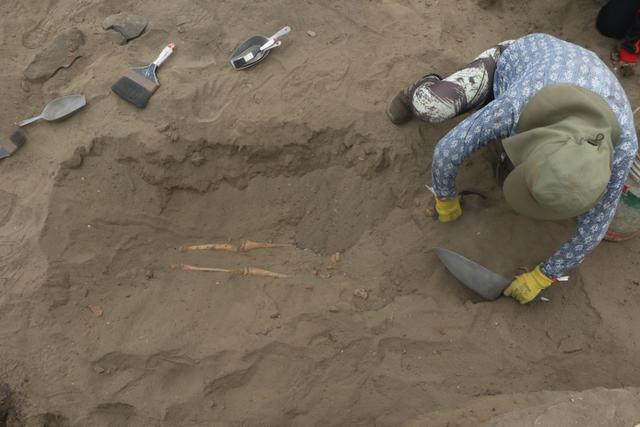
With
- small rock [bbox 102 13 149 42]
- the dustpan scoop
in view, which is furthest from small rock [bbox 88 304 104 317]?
small rock [bbox 102 13 149 42]

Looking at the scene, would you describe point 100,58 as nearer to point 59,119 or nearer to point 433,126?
point 59,119

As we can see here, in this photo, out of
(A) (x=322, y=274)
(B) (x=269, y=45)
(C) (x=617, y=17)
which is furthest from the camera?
(C) (x=617, y=17)

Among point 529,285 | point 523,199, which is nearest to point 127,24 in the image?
point 523,199

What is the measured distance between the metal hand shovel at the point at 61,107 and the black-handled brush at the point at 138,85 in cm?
18

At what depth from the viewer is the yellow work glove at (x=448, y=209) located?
2.30m

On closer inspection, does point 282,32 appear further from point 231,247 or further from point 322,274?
point 322,274

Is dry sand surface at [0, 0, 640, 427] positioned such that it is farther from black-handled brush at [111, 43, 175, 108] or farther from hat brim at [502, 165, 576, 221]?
hat brim at [502, 165, 576, 221]

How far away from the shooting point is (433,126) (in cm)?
256

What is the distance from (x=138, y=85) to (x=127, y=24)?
524mm

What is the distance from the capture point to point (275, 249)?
8.32 ft

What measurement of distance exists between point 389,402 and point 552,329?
77 cm

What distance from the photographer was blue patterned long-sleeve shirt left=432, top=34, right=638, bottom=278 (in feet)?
5.69

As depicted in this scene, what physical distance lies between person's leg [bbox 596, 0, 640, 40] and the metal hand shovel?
2.89 meters

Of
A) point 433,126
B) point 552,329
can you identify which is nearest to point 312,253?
point 433,126
